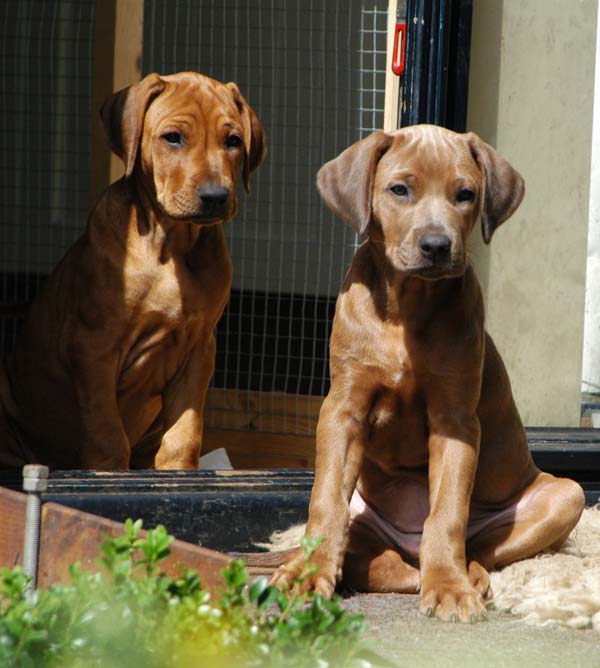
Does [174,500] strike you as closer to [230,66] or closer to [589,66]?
[589,66]

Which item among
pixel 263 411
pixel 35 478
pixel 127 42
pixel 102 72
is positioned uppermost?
pixel 127 42

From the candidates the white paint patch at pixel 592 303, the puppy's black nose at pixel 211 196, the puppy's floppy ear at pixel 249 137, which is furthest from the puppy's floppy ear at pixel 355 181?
the white paint patch at pixel 592 303

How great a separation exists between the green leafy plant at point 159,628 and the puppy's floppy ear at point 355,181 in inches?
69.7

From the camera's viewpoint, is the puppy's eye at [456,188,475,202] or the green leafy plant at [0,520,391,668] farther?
the puppy's eye at [456,188,475,202]

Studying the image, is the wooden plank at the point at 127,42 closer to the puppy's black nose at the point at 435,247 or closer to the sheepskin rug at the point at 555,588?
the sheepskin rug at the point at 555,588

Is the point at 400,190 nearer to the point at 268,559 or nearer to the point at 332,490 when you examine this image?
the point at 332,490

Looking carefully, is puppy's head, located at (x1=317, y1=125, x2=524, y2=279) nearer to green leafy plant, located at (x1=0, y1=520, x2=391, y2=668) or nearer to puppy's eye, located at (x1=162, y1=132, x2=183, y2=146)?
puppy's eye, located at (x1=162, y1=132, x2=183, y2=146)

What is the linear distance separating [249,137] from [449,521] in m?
2.07

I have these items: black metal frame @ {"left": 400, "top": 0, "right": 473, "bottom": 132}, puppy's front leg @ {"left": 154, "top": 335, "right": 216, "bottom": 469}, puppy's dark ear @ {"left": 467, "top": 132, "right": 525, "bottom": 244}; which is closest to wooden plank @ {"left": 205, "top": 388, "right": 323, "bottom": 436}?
puppy's front leg @ {"left": 154, "top": 335, "right": 216, "bottom": 469}

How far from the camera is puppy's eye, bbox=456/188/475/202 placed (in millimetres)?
3777

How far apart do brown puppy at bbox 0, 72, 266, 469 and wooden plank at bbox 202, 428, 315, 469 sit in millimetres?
1213

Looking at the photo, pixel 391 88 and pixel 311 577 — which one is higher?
pixel 391 88

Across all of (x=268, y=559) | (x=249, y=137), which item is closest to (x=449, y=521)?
(x=268, y=559)

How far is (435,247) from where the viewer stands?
3.56 meters
